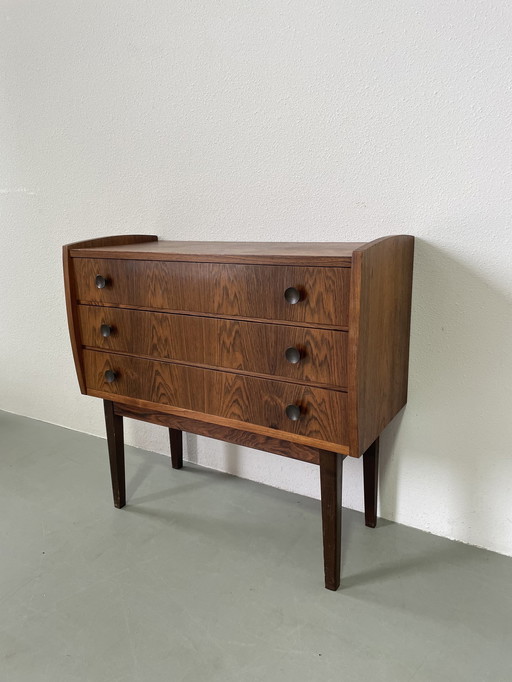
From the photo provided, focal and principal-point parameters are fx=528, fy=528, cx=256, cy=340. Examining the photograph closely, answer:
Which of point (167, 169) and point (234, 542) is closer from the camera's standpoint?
point (234, 542)

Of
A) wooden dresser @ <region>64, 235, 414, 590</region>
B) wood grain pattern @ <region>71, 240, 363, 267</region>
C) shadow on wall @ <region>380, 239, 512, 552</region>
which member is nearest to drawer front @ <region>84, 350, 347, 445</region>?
wooden dresser @ <region>64, 235, 414, 590</region>

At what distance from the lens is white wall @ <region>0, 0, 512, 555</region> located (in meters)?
1.30

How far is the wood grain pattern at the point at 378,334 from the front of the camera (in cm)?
111

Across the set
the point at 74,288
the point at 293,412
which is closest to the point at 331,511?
the point at 293,412

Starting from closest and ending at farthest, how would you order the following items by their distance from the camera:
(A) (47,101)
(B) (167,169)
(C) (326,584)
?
(C) (326,584) < (B) (167,169) < (A) (47,101)

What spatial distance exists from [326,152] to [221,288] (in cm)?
53

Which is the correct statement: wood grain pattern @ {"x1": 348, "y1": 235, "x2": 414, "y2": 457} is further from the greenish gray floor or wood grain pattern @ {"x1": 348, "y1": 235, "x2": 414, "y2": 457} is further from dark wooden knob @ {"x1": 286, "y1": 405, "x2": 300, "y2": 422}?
the greenish gray floor

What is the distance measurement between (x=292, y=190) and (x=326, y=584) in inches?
43.1

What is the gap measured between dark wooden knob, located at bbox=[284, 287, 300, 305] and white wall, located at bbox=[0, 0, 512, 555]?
43cm

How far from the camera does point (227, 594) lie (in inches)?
52.8

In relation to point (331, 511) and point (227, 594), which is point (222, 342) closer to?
point (331, 511)

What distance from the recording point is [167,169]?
179cm

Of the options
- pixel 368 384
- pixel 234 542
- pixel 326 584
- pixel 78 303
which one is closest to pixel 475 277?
pixel 368 384

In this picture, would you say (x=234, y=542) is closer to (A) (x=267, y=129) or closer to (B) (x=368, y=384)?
(B) (x=368, y=384)
